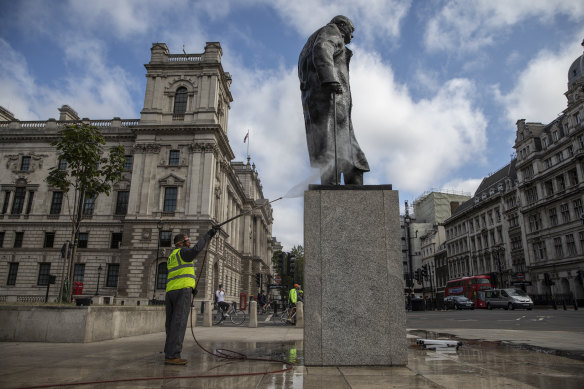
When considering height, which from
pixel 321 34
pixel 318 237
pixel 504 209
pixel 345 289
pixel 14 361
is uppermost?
pixel 504 209

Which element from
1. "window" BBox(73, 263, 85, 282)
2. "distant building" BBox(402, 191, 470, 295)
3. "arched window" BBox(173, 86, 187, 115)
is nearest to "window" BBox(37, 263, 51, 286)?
"window" BBox(73, 263, 85, 282)

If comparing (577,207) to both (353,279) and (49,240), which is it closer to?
(353,279)

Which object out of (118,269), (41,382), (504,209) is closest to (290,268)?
(118,269)

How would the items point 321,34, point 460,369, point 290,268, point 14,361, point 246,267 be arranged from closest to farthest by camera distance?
point 460,369, point 14,361, point 321,34, point 290,268, point 246,267

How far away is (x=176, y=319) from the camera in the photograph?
4.90 metres

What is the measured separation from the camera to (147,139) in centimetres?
3778

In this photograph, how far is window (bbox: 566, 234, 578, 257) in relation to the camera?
41.4 m

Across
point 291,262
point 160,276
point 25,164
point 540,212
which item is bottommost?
point 160,276

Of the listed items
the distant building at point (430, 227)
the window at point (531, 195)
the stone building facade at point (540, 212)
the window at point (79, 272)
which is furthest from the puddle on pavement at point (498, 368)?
the distant building at point (430, 227)

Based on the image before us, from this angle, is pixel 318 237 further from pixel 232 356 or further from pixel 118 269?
pixel 118 269

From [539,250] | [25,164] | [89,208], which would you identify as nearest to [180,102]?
[89,208]

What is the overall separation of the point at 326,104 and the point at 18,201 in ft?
146

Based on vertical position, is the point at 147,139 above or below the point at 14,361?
above

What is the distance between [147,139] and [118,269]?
13.0 meters
